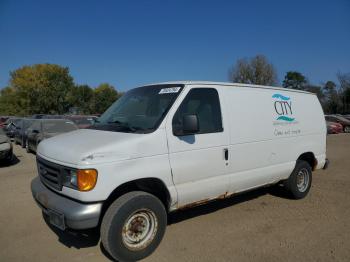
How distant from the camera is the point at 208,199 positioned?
452 centimetres

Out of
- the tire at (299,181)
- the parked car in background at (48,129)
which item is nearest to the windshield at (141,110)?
the tire at (299,181)

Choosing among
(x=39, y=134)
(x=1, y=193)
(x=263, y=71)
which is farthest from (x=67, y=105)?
(x=1, y=193)

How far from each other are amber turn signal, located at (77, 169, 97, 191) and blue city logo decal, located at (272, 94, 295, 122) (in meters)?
3.50

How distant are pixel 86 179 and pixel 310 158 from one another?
4.91 metres

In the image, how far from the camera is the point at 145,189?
4051 mm

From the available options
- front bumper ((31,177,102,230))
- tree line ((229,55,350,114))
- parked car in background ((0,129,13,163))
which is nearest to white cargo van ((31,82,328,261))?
front bumper ((31,177,102,230))

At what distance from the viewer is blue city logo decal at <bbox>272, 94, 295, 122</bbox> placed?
5574 millimetres

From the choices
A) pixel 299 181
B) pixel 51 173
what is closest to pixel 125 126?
pixel 51 173

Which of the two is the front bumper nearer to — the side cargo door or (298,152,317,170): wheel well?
the side cargo door

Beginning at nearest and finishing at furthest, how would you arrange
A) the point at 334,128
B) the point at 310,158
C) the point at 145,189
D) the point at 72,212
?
the point at 72,212 < the point at 145,189 < the point at 310,158 < the point at 334,128

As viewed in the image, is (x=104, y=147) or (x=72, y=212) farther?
(x=104, y=147)

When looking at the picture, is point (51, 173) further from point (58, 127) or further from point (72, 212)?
point (58, 127)

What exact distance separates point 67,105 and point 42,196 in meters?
66.6

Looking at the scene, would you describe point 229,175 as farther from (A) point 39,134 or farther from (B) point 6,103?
(B) point 6,103
